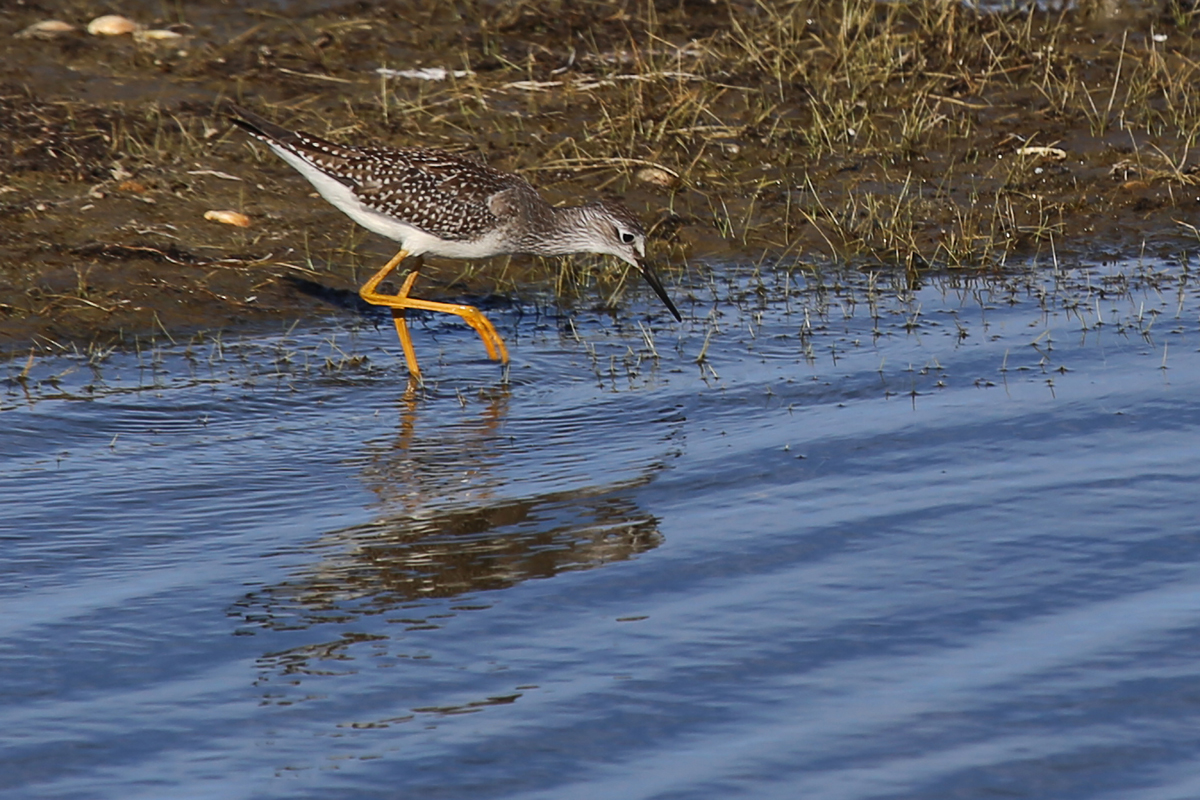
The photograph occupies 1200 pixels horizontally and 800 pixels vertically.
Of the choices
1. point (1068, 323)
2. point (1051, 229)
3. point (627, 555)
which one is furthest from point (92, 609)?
point (1051, 229)

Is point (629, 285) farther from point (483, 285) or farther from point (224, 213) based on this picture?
point (224, 213)

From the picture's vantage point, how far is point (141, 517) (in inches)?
237

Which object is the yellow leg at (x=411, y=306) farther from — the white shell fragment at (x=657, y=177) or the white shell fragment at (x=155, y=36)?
the white shell fragment at (x=155, y=36)

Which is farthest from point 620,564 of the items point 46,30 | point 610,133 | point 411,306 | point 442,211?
point 46,30

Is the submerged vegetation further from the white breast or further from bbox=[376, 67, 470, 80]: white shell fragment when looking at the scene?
the white breast

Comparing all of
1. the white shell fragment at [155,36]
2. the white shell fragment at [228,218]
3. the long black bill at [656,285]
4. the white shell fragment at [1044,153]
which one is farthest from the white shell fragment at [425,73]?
the white shell fragment at [1044,153]

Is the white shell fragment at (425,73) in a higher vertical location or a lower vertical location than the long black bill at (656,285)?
higher

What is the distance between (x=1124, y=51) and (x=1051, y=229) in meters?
2.80

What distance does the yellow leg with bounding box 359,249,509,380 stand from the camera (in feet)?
26.2

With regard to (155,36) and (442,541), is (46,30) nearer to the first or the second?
(155,36)

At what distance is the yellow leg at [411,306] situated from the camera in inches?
314

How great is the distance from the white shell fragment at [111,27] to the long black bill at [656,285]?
4910mm

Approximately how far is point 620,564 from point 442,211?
10.3 ft

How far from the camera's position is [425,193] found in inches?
328
